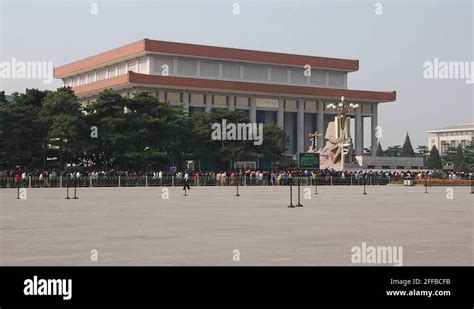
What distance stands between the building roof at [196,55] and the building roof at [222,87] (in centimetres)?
690

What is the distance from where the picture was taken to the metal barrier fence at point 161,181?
5816 cm

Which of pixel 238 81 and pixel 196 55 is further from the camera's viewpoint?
pixel 238 81

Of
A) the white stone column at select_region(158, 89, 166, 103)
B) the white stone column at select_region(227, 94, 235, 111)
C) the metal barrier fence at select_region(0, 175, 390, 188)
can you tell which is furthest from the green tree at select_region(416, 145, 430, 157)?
the metal barrier fence at select_region(0, 175, 390, 188)

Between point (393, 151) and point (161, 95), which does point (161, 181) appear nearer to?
point (161, 95)

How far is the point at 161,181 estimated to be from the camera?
217ft

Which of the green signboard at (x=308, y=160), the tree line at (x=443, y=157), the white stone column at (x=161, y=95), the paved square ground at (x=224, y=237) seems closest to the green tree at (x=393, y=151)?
the tree line at (x=443, y=157)

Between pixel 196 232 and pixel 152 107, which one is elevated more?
pixel 152 107

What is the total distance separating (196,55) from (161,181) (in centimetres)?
5758

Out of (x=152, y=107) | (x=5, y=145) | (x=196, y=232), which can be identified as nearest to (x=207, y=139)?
(x=152, y=107)

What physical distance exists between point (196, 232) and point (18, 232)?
448 centimetres

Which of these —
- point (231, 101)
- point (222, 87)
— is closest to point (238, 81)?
point (231, 101)

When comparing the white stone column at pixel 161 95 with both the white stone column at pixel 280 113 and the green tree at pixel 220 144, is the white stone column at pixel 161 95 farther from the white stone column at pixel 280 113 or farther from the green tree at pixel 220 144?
the white stone column at pixel 280 113

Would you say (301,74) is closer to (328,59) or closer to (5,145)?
(328,59)
